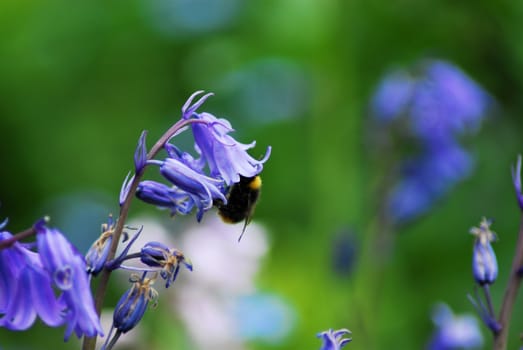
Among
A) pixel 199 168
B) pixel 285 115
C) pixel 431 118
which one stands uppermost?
pixel 285 115

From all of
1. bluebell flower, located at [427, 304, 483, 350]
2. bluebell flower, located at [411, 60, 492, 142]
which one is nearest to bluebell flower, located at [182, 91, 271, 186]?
bluebell flower, located at [427, 304, 483, 350]

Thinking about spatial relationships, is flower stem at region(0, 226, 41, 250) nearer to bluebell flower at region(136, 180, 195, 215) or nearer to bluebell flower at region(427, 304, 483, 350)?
bluebell flower at region(136, 180, 195, 215)

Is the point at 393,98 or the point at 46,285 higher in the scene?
the point at 393,98


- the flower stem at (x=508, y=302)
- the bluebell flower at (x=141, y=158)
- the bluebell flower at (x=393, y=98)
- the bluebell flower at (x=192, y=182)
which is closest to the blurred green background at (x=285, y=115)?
the bluebell flower at (x=393, y=98)

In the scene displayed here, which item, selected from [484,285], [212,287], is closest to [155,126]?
[212,287]

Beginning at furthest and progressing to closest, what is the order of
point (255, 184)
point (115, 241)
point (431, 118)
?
point (431, 118) → point (255, 184) → point (115, 241)

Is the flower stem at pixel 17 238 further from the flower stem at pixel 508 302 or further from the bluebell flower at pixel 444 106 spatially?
the bluebell flower at pixel 444 106

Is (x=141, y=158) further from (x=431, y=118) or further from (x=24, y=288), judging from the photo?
(x=431, y=118)

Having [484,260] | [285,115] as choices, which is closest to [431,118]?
[285,115]
